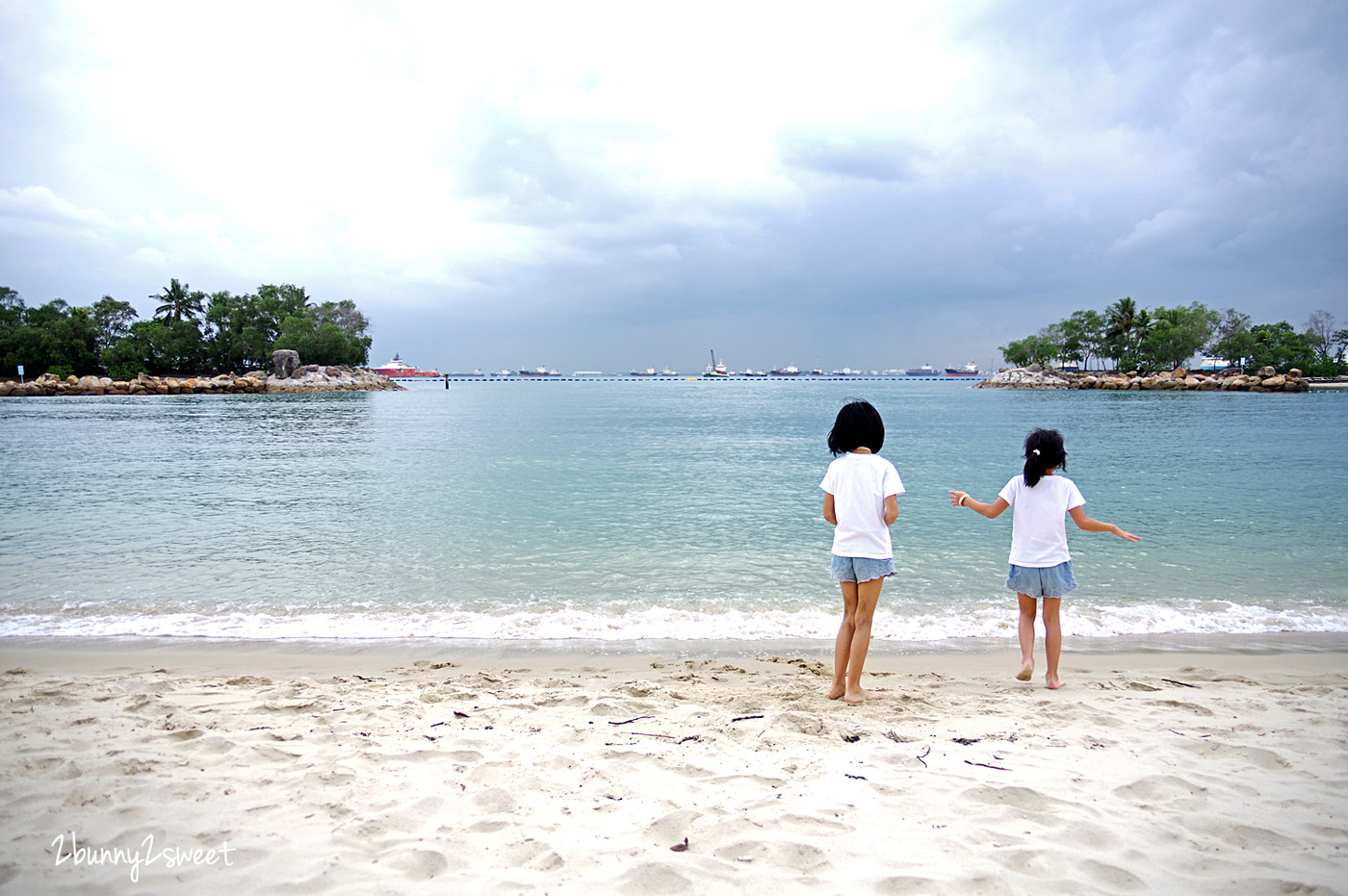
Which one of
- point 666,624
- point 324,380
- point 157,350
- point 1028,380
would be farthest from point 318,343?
point 1028,380

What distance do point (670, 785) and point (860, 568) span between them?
185 cm

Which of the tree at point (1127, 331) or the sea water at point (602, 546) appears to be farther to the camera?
the tree at point (1127, 331)

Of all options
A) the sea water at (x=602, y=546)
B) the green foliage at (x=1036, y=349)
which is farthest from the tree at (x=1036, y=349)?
the sea water at (x=602, y=546)

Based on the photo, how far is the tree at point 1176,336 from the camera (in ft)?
307

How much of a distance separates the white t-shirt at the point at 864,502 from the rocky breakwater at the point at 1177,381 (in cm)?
9777

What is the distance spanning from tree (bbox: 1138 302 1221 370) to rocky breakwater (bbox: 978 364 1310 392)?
303 cm

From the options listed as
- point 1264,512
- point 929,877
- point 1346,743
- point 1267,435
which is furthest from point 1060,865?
point 1267,435

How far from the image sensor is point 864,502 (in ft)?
13.8

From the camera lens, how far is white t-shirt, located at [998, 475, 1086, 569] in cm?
450

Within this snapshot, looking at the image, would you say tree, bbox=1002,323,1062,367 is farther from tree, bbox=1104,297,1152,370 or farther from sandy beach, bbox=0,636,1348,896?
sandy beach, bbox=0,636,1348,896

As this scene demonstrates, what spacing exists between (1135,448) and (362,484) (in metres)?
24.5

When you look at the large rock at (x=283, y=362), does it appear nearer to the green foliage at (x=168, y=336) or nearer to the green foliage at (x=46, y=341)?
the green foliage at (x=168, y=336)

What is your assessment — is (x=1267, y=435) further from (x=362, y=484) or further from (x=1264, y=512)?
(x=362, y=484)

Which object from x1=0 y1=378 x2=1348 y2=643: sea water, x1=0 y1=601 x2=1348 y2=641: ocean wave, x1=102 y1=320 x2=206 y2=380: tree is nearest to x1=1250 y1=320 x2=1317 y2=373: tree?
x1=0 y1=378 x2=1348 y2=643: sea water
